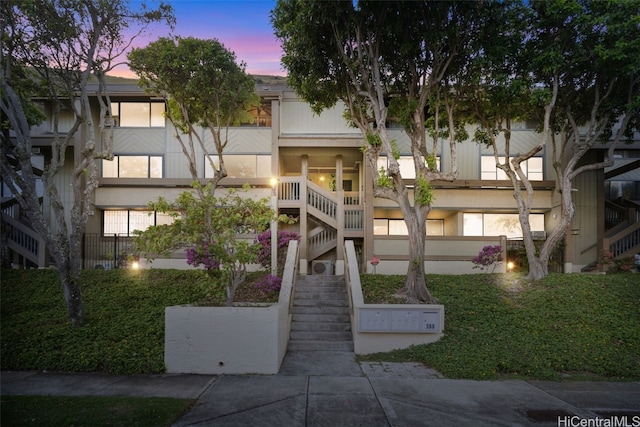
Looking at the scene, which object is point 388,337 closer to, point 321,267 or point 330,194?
point 321,267

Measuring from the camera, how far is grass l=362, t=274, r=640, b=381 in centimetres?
896

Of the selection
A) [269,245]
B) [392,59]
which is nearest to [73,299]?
[269,245]

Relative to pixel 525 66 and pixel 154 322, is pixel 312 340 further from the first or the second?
pixel 525 66

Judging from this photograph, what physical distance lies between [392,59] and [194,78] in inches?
262

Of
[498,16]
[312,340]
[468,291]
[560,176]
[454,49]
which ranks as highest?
[498,16]

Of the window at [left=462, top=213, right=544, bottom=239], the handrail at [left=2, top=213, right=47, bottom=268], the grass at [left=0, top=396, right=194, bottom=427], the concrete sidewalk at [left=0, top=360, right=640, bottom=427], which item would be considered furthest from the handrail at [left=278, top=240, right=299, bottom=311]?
the handrail at [left=2, top=213, right=47, bottom=268]

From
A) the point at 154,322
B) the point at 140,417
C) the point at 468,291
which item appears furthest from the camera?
the point at 468,291

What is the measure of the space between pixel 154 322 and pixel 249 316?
3115 mm

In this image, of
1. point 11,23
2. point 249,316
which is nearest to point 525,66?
point 249,316

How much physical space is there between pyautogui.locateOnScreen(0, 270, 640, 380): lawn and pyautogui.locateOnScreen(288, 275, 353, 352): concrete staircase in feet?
3.14

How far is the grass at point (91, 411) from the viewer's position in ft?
19.5

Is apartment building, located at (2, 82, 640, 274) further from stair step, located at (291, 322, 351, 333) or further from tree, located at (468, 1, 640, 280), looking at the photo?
stair step, located at (291, 322, 351, 333)

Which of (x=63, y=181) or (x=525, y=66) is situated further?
(x=63, y=181)

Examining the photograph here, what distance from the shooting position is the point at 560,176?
14.8 meters
